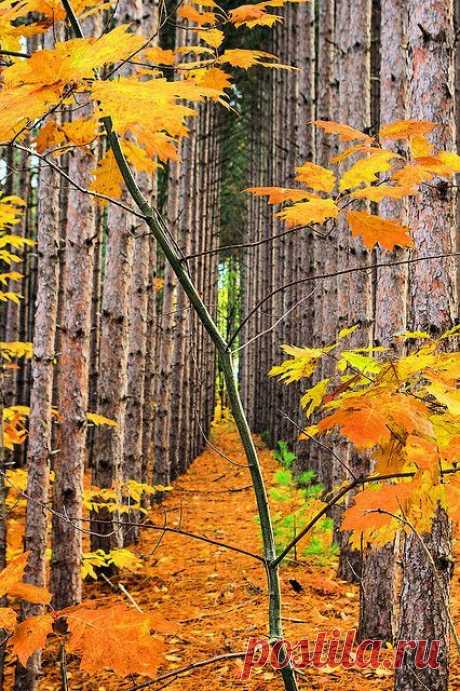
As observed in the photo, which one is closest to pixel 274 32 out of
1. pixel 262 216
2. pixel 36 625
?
pixel 262 216

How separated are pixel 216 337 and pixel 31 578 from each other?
3.06 metres

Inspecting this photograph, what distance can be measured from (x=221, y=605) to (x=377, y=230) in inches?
159

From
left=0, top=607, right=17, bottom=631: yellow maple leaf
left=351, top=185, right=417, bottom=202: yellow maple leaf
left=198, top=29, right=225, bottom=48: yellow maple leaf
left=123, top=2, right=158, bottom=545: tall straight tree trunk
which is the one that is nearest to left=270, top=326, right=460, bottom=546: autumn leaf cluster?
left=351, top=185, right=417, bottom=202: yellow maple leaf

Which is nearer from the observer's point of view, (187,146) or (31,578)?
(31,578)

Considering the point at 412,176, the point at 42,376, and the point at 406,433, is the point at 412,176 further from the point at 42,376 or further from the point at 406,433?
the point at 42,376

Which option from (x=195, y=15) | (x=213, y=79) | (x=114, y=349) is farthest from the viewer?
(x=114, y=349)

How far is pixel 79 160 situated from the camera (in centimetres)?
445

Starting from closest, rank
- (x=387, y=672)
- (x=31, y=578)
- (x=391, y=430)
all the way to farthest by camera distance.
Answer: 1. (x=391, y=430)
2. (x=387, y=672)
3. (x=31, y=578)

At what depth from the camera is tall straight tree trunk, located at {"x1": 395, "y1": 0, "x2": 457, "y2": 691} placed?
2777 millimetres

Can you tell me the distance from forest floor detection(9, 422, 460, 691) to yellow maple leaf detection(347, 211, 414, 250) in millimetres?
976

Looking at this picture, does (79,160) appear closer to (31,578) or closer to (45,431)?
(45,431)

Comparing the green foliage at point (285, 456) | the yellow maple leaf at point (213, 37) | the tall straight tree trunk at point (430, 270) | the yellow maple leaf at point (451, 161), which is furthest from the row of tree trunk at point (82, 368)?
the green foliage at point (285, 456)

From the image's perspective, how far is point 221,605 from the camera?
16.3 ft

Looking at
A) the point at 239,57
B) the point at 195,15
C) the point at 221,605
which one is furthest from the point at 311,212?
the point at 221,605
